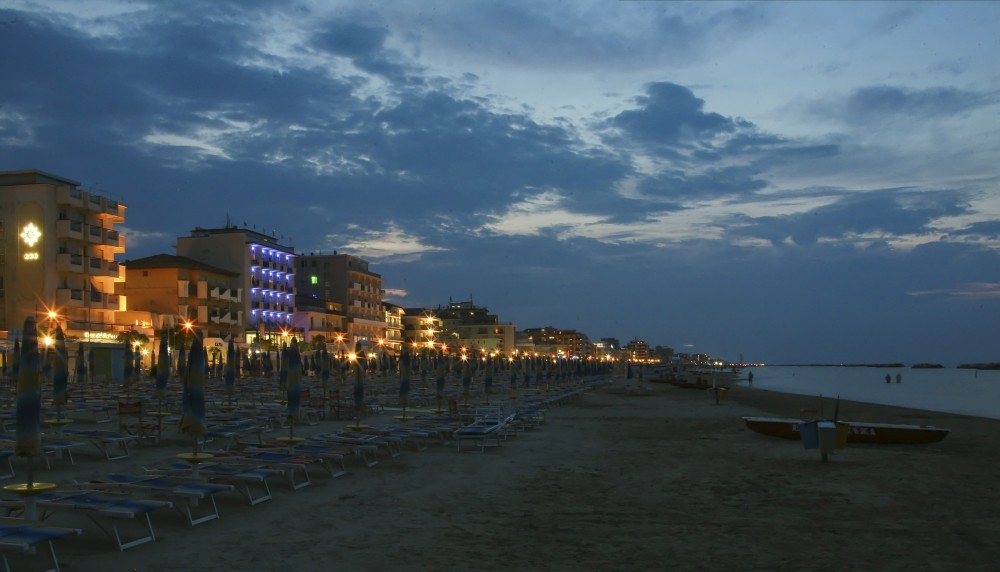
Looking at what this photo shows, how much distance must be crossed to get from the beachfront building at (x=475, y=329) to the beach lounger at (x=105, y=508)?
4974 inches

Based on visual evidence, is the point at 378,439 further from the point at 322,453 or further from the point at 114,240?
the point at 114,240

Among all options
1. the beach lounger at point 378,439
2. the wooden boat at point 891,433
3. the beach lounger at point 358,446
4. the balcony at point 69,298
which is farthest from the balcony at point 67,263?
the wooden boat at point 891,433

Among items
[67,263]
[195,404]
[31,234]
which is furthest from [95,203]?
[195,404]

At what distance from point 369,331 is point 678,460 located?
288 ft

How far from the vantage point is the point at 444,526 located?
395 inches

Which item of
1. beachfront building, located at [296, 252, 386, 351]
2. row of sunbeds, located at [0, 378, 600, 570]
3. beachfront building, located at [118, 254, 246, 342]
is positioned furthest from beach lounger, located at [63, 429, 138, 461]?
beachfront building, located at [296, 252, 386, 351]

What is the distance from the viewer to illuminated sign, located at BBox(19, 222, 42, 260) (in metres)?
52.6

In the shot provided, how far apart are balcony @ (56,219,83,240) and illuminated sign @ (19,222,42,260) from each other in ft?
4.08

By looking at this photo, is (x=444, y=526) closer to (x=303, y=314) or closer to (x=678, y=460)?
(x=678, y=460)

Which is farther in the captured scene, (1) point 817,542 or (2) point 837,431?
(2) point 837,431

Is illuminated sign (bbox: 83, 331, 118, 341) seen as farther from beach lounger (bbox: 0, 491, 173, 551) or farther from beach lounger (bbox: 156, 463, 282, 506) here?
beach lounger (bbox: 0, 491, 173, 551)

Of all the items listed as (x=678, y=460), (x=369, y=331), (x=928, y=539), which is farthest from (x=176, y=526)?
(x=369, y=331)

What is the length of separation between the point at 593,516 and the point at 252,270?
71965 millimetres

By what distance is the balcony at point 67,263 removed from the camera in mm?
53250
